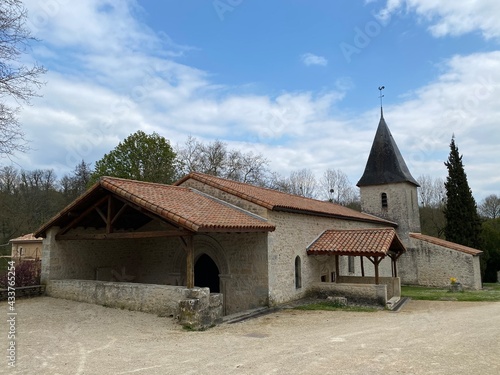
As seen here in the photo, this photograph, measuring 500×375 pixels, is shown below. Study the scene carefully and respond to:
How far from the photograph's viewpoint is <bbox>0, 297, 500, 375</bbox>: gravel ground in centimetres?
512

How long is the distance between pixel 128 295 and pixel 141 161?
16851 millimetres

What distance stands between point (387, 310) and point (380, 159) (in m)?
15.8

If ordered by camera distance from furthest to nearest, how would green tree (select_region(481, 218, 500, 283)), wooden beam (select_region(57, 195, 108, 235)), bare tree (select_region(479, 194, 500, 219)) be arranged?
bare tree (select_region(479, 194, 500, 219)), green tree (select_region(481, 218, 500, 283)), wooden beam (select_region(57, 195, 108, 235))

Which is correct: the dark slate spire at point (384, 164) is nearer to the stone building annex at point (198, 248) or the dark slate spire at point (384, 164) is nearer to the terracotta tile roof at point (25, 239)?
the stone building annex at point (198, 248)

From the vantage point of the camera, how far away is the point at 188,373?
4.88 metres

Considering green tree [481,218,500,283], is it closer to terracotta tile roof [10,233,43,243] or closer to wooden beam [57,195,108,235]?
wooden beam [57,195,108,235]

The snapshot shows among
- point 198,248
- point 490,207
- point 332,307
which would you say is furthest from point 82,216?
point 490,207

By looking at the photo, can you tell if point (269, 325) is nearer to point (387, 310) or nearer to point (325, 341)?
point (325, 341)

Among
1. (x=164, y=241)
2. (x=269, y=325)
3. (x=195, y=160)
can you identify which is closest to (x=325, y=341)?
(x=269, y=325)

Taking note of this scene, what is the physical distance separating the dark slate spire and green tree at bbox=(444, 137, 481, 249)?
237 cm

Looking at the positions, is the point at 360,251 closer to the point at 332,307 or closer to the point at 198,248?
the point at 332,307

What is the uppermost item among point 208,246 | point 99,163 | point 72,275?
point 99,163

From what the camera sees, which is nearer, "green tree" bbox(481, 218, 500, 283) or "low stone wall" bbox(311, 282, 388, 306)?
"low stone wall" bbox(311, 282, 388, 306)

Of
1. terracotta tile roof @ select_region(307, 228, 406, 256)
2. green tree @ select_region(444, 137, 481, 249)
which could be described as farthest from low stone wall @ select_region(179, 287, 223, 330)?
green tree @ select_region(444, 137, 481, 249)
